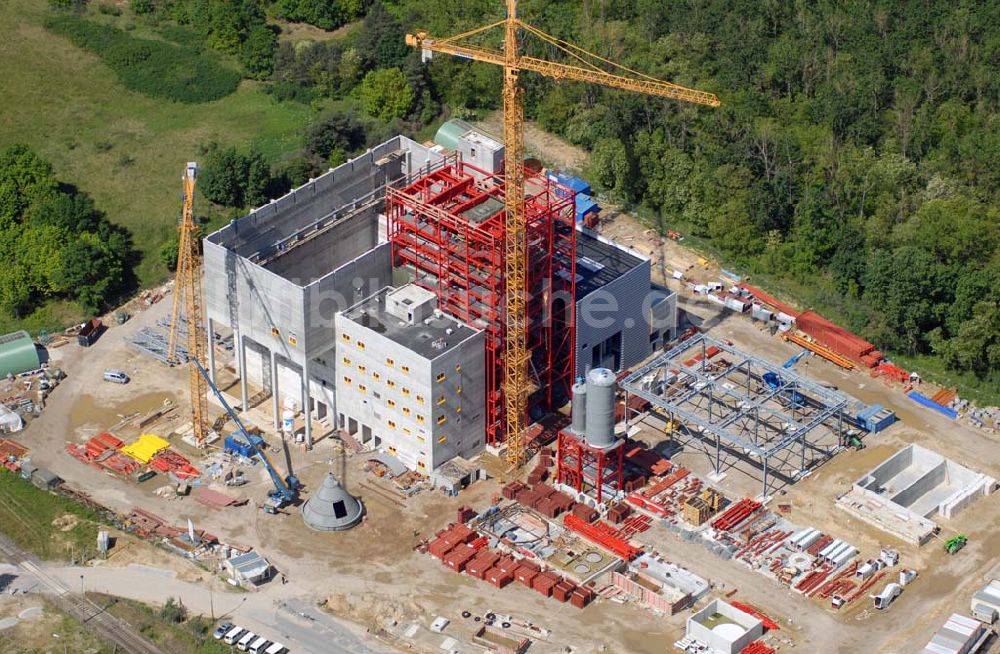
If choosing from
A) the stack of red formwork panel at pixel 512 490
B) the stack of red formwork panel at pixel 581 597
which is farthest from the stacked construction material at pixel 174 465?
the stack of red formwork panel at pixel 581 597

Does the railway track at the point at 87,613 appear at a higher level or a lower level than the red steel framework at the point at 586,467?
lower

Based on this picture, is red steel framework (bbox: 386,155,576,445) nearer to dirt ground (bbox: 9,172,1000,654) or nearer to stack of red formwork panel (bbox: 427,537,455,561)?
dirt ground (bbox: 9,172,1000,654)

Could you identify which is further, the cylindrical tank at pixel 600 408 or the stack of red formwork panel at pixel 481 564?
the cylindrical tank at pixel 600 408

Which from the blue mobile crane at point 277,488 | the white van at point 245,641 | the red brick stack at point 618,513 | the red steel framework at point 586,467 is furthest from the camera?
the blue mobile crane at point 277,488

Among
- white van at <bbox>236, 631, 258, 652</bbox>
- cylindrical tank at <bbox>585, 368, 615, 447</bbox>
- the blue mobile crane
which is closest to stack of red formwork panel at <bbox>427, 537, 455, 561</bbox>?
the blue mobile crane

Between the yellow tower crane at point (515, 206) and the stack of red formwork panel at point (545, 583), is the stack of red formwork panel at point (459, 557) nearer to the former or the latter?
the stack of red formwork panel at point (545, 583)

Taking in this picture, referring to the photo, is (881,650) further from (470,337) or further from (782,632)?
(470,337)

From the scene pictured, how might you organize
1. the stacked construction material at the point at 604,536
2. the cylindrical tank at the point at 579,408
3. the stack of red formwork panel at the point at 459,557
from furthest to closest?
the cylindrical tank at the point at 579,408 < the stacked construction material at the point at 604,536 < the stack of red formwork panel at the point at 459,557
